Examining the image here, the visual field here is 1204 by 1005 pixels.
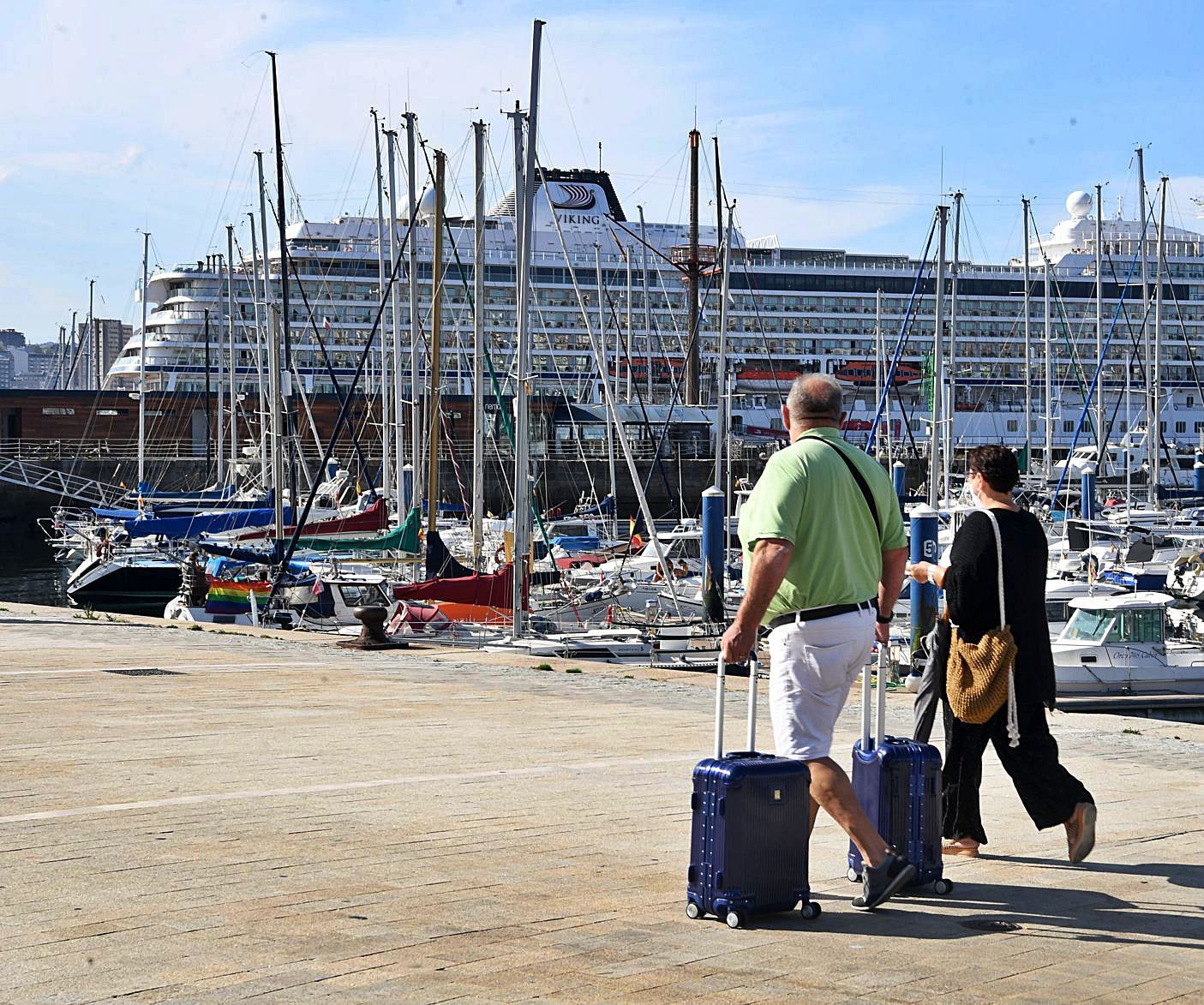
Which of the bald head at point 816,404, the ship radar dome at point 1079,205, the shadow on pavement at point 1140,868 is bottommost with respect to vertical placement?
the shadow on pavement at point 1140,868

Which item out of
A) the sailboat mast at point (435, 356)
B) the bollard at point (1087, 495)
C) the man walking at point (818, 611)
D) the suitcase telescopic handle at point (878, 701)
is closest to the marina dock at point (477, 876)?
the man walking at point (818, 611)

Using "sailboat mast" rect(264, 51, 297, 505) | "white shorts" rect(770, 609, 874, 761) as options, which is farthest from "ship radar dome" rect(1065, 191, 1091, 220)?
"white shorts" rect(770, 609, 874, 761)

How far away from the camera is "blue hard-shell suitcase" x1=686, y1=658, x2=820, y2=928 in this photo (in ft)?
16.2

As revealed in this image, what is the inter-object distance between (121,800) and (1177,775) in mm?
5488

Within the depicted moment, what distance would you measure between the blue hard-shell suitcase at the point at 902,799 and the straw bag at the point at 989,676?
1.62ft

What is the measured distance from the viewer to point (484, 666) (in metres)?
14.1

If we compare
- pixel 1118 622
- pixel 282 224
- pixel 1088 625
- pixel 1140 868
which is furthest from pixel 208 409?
pixel 1140 868

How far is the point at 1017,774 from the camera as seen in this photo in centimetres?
615

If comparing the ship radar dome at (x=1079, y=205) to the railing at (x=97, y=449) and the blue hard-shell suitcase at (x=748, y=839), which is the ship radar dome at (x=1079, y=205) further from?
the blue hard-shell suitcase at (x=748, y=839)

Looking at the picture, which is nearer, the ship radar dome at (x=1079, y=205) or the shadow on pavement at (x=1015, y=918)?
the shadow on pavement at (x=1015, y=918)

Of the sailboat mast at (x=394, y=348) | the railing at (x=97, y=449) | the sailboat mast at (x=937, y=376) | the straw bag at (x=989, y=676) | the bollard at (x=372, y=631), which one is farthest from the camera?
the railing at (x=97, y=449)

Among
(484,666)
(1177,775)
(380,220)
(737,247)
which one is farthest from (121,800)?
(737,247)

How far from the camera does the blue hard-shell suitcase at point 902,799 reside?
549cm

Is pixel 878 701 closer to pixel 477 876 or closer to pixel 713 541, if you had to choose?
pixel 477 876
